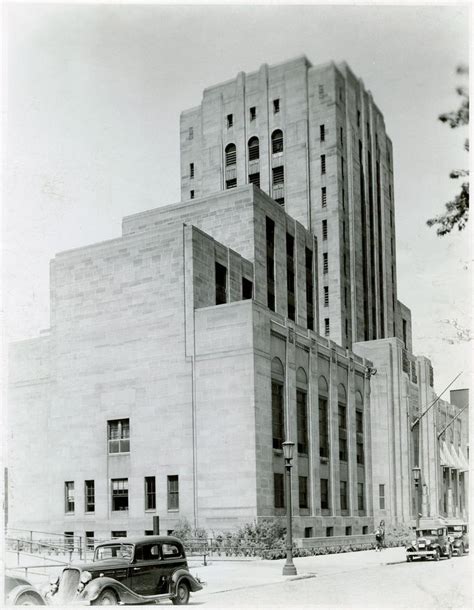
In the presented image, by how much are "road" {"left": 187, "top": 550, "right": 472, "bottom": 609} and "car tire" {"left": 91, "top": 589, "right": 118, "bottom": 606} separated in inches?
118

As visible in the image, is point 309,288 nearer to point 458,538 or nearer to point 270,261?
point 270,261

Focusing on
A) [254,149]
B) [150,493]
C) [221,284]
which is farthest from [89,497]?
[254,149]

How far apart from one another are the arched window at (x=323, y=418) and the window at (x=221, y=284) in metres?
8.74

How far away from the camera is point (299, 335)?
184 ft

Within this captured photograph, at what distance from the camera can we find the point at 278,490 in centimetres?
5094

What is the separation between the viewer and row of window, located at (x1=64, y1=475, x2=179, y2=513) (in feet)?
165

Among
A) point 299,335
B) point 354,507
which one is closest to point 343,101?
point 299,335

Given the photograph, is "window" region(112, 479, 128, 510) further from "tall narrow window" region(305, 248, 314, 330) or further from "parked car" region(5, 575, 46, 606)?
"parked car" region(5, 575, 46, 606)

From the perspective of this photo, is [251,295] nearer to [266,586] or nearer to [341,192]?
[341,192]

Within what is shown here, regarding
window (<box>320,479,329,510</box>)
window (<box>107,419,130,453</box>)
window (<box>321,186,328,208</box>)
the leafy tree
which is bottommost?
window (<box>320,479,329,510</box>)

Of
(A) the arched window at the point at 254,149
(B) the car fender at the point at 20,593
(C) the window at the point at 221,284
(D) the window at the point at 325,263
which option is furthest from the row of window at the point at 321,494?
(A) the arched window at the point at 254,149

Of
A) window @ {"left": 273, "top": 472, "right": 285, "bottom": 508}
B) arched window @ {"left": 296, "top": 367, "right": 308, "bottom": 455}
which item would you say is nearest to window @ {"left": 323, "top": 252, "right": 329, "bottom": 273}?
arched window @ {"left": 296, "top": 367, "right": 308, "bottom": 455}

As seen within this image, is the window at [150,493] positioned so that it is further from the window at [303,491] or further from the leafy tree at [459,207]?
the leafy tree at [459,207]

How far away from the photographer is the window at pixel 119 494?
51562 millimetres
